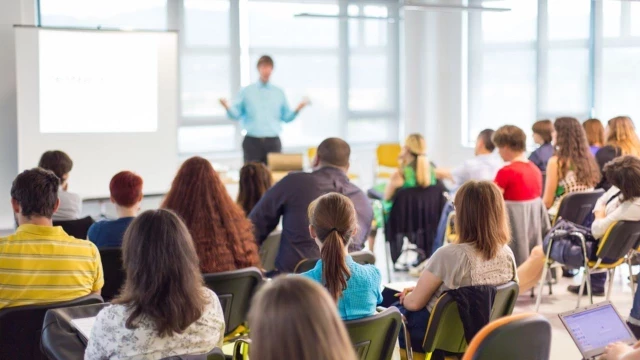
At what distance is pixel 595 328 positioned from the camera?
3.33m

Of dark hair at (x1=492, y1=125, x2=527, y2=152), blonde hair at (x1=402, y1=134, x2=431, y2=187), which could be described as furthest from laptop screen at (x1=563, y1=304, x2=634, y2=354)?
blonde hair at (x1=402, y1=134, x2=431, y2=187)

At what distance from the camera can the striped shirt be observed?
3307 millimetres

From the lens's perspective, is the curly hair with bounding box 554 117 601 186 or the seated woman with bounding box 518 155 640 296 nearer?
the seated woman with bounding box 518 155 640 296

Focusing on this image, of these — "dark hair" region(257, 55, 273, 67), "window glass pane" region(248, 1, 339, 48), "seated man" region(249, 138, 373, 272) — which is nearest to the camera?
"seated man" region(249, 138, 373, 272)

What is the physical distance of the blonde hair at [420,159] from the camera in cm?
681

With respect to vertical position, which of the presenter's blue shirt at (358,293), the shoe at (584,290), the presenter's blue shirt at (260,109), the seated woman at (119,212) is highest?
the presenter's blue shirt at (260,109)

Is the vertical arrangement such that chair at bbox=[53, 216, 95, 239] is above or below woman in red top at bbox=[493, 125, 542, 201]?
below

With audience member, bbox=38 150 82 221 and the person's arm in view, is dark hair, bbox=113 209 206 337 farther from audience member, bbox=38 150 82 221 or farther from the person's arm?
the person's arm

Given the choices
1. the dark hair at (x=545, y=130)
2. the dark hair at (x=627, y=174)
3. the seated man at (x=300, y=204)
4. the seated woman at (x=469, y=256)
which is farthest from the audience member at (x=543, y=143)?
the seated woman at (x=469, y=256)

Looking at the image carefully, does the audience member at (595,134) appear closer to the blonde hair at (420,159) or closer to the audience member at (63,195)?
the blonde hair at (420,159)

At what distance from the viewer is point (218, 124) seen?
34.3ft

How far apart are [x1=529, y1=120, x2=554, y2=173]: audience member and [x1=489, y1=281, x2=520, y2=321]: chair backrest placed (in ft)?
12.0

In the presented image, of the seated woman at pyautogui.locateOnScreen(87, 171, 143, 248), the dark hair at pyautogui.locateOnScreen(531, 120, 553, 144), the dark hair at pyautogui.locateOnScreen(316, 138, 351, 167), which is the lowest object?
the seated woman at pyautogui.locateOnScreen(87, 171, 143, 248)

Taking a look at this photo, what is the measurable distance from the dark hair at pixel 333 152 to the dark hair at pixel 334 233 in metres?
1.52
